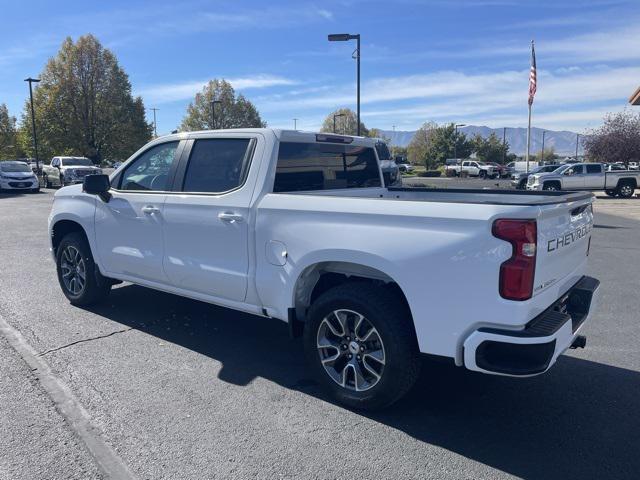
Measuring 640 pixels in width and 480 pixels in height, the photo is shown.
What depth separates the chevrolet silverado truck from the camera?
25859 millimetres

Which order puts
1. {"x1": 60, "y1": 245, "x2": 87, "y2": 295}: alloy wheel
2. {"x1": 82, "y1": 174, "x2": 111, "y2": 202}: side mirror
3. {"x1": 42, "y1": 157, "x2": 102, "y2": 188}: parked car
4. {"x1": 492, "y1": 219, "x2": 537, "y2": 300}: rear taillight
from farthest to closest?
1. {"x1": 42, "y1": 157, "x2": 102, "y2": 188}: parked car
2. {"x1": 60, "y1": 245, "x2": 87, "y2": 295}: alloy wheel
3. {"x1": 82, "y1": 174, "x2": 111, "y2": 202}: side mirror
4. {"x1": 492, "y1": 219, "x2": 537, "y2": 300}: rear taillight

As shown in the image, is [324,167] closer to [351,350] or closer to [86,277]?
[351,350]

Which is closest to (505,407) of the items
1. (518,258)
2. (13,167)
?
(518,258)

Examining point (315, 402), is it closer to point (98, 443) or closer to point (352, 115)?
point (98, 443)

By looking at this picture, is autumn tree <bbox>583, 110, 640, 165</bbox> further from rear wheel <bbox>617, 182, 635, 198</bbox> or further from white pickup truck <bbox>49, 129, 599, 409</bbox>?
white pickup truck <bbox>49, 129, 599, 409</bbox>

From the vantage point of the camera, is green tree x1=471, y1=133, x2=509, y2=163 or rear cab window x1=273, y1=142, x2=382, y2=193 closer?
rear cab window x1=273, y1=142, x2=382, y2=193

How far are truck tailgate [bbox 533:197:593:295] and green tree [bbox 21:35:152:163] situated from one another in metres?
49.8

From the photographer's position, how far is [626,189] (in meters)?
26.9

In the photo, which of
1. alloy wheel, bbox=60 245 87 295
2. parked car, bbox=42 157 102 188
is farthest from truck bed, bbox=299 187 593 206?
parked car, bbox=42 157 102 188

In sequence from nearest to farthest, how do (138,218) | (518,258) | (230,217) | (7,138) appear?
(518,258), (230,217), (138,218), (7,138)

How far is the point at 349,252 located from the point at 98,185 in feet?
9.99

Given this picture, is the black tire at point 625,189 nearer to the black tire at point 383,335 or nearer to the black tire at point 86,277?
the black tire at point 86,277

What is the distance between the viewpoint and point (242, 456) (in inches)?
121

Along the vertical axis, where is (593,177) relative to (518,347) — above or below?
above
